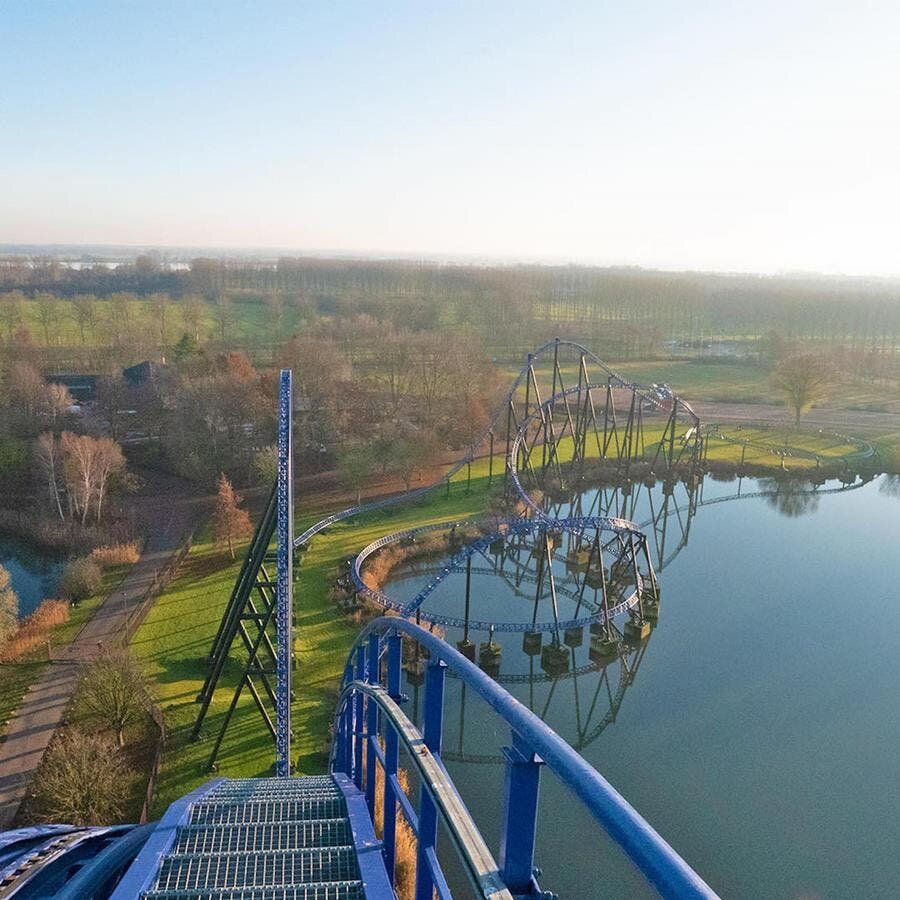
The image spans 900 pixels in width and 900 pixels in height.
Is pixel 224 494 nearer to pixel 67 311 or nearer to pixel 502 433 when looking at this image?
pixel 502 433

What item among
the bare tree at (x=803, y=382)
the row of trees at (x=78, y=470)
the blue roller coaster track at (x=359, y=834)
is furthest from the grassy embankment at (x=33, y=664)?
the bare tree at (x=803, y=382)

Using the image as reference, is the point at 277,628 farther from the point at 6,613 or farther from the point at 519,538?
the point at 519,538

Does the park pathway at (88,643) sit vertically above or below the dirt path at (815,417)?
below

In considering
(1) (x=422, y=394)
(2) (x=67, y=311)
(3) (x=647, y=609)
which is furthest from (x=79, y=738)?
(2) (x=67, y=311)

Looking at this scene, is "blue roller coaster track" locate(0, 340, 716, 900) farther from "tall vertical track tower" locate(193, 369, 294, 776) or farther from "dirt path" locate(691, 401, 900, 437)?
"dirt path" locate(691, 401, 900, 437)

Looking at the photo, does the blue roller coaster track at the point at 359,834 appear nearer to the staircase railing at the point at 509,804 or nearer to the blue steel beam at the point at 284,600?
the staircase railing at the point at 509,804

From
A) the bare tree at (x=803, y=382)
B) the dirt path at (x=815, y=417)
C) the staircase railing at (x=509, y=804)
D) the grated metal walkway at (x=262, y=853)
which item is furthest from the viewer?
the dirt path at (x=815, y=417)

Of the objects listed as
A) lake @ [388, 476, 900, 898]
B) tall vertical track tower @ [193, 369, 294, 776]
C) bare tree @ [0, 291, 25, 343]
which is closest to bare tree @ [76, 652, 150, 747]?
tall vertical track tower @ [193, 369, 294, 776]
